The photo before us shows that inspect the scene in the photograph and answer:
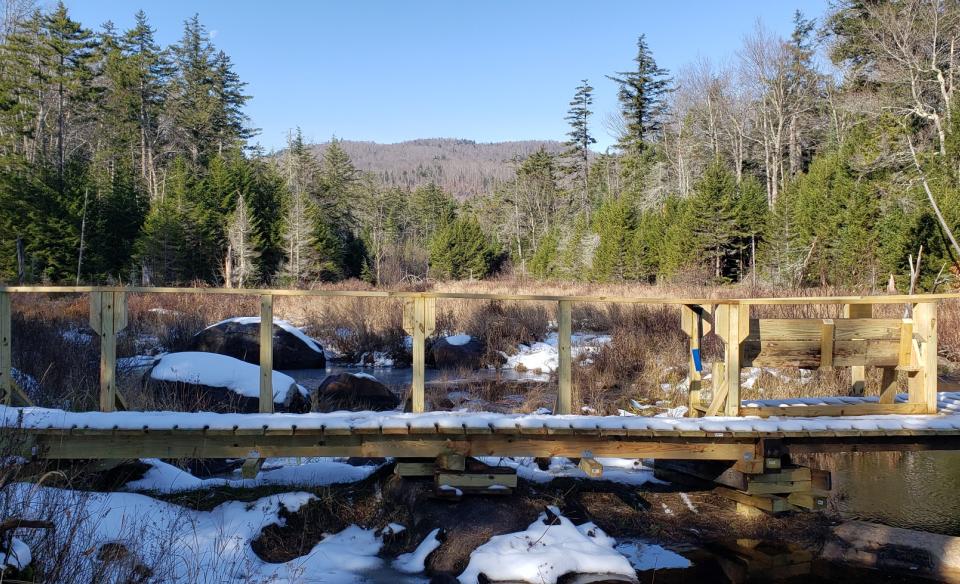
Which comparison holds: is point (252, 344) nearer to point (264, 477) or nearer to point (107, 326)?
point (264, 477)

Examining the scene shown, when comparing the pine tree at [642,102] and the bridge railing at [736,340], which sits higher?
the pine tree at [642,102]

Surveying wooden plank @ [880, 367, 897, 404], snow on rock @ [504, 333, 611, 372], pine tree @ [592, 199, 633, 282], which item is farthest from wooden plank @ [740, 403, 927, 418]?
pine tree @ [592, 199, 633, 282]

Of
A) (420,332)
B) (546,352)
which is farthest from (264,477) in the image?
(546,352)

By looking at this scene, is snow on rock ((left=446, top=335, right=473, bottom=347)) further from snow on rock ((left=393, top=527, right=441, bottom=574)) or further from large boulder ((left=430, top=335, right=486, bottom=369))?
snow on rock ((left=393, top=527, right=441, bottom=574))

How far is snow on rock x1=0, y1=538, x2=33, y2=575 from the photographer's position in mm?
2637

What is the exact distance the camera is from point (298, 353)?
1423 cm

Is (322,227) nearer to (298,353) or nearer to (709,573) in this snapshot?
(298,353)

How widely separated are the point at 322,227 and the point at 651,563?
3625cm

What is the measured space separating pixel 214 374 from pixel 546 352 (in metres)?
8.20

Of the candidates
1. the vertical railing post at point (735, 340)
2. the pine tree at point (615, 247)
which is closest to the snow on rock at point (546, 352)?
the vertical railing post at point (735, 340)

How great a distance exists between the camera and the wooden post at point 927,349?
637 centimetres

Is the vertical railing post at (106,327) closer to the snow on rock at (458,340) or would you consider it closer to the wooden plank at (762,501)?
the wooden plank at (762,501)

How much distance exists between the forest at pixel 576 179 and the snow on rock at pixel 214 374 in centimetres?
1635

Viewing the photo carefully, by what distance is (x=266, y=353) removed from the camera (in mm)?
6020
